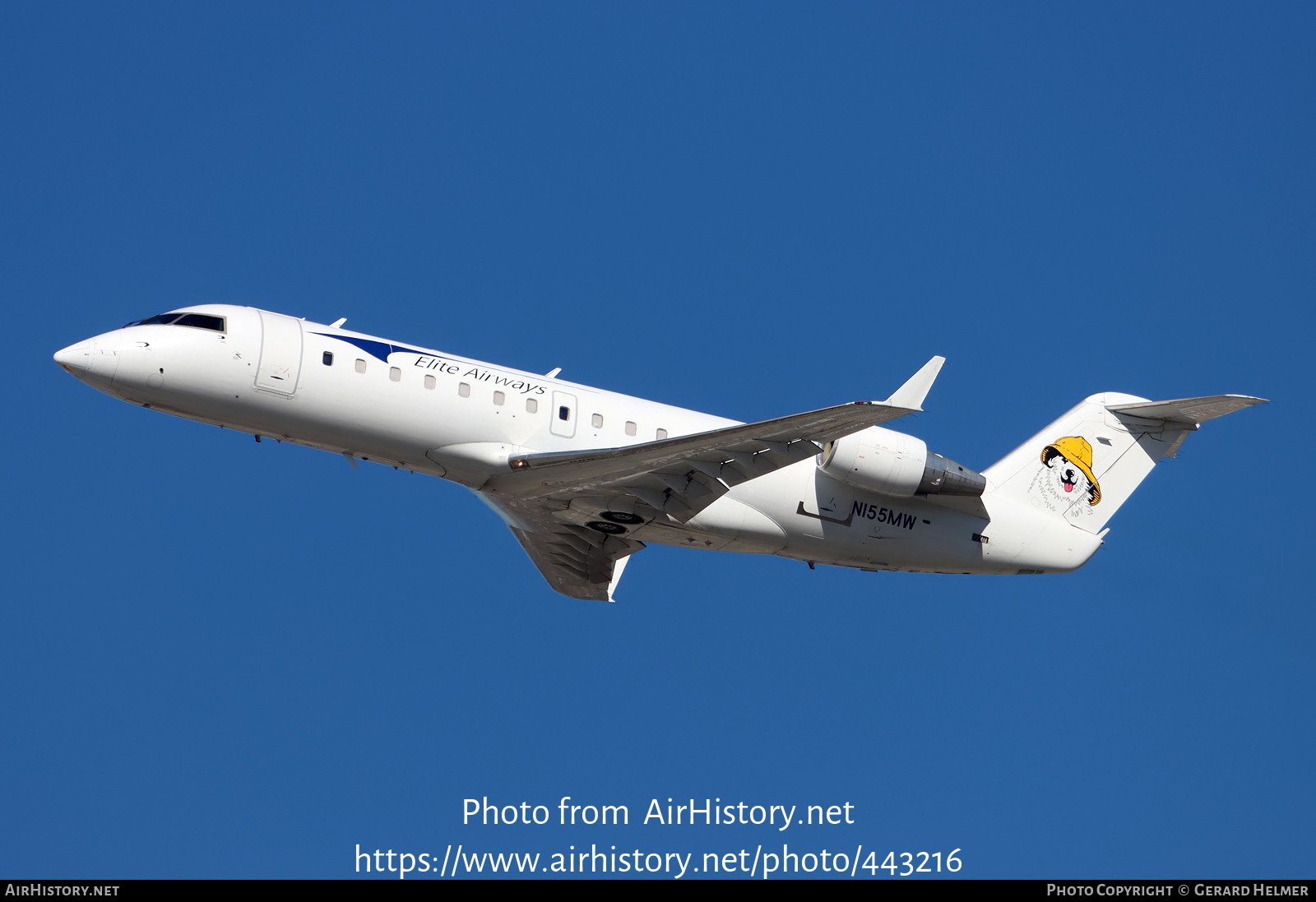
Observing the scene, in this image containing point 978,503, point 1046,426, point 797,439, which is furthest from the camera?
point 1046,426

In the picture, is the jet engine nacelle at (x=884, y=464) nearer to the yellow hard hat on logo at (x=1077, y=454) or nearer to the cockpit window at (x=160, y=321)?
the yellow hard hat on logo at (x=1077, y=454)

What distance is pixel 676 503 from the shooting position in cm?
2062

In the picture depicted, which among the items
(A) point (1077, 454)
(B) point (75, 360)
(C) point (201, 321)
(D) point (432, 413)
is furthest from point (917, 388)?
(B) point (75, 360)

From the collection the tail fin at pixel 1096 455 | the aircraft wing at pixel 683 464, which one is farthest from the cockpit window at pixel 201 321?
the tail fin at pixel 1096 455

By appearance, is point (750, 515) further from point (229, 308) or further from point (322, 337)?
point (229, 308)

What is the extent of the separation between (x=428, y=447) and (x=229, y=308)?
338cm

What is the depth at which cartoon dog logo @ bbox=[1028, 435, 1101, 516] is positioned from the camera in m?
23.6

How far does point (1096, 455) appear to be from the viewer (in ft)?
79.4

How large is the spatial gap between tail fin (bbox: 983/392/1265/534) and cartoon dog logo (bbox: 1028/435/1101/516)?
1 cm

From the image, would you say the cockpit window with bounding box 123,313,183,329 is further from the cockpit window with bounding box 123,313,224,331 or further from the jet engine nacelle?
the jet engine nacelle

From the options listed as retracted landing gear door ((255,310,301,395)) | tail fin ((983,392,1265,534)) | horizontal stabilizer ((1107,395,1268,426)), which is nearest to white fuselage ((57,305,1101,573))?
retracted landing gear door ((255,310,301,395))

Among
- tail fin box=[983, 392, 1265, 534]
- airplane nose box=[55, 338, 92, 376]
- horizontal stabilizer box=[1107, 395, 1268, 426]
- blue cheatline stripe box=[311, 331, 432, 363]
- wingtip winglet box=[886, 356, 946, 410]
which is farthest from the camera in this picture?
tail fin box=[983, 392, 1265, 534]

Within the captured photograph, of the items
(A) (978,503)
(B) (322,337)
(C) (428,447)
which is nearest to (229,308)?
(B) (322,337)

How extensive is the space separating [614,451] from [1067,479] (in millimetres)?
8601
